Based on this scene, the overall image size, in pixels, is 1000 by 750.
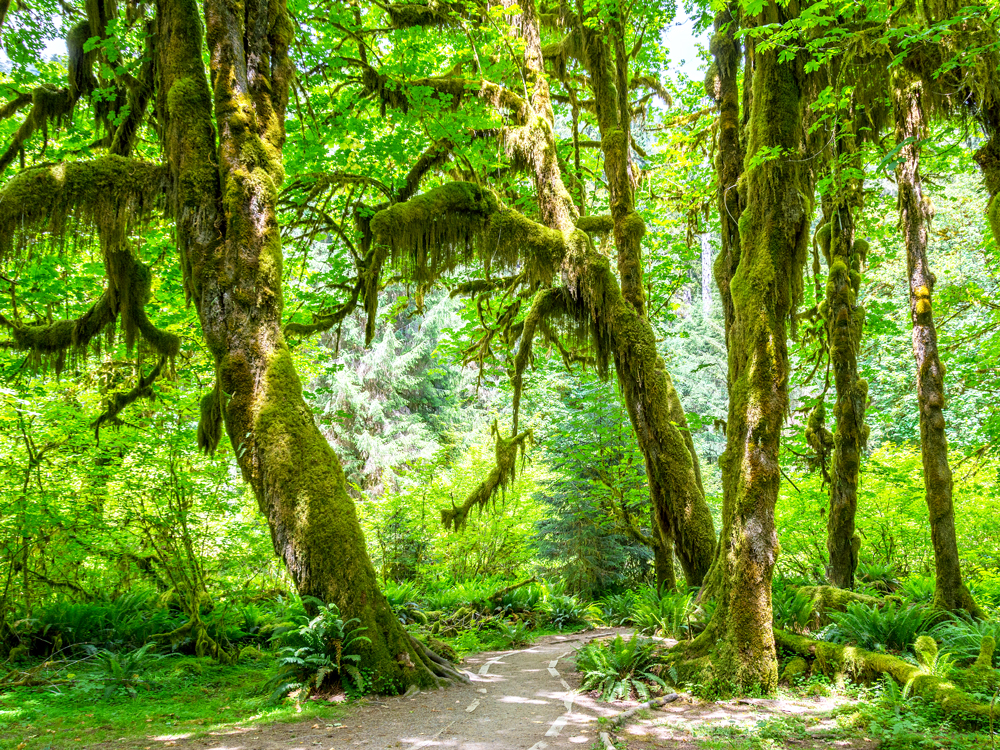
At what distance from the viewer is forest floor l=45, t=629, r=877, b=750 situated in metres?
4.12

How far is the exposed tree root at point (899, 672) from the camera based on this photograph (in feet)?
13.1

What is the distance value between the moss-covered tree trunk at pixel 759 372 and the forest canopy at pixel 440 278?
30 mm

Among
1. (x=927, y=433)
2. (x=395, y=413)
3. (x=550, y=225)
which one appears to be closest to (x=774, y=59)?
(x=550, y=225)

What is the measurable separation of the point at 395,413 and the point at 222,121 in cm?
2037

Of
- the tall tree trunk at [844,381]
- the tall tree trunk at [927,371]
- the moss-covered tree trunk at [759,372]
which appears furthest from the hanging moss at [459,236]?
the tall tree trunk at [927,371]

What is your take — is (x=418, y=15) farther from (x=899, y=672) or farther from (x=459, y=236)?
(x=899, y=672)

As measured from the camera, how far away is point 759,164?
20.3ft

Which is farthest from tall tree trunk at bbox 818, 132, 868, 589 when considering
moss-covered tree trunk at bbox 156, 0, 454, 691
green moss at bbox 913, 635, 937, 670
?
moss-covered tree trunk at bbox 156, 0, 454, 691

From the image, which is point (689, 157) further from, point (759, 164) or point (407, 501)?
point (407, 501)

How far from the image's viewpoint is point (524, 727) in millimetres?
4730

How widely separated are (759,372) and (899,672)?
9.19ft

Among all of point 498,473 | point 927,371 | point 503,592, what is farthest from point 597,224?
point 503,592

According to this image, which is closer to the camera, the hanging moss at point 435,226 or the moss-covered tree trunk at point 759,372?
the moss-covered tree trunk at point 759,372

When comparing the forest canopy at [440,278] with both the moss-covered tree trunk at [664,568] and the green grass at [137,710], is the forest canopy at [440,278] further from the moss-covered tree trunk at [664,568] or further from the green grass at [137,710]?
the green grass at [137,710]
